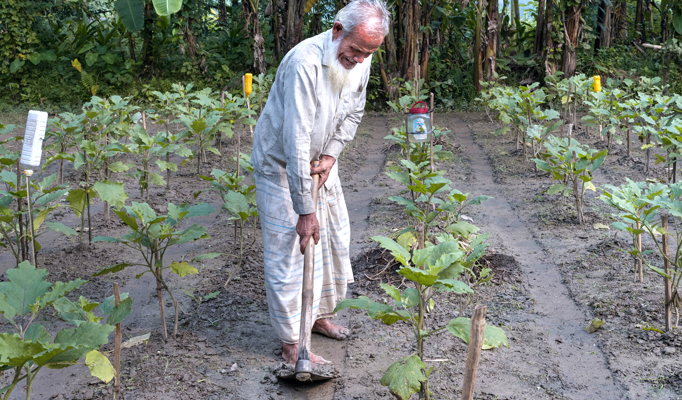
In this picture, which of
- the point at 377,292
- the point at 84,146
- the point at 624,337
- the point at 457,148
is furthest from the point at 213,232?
the point at 457,148

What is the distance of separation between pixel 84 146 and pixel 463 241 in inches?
108

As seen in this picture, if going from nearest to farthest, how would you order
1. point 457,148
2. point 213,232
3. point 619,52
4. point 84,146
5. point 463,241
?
point 463,241
point 84,146
point 213,232
point 457,148
point 619,52

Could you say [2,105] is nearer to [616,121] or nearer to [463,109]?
[463,109]

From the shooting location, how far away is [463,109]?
11094mm

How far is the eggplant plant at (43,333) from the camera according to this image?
5.72 ft

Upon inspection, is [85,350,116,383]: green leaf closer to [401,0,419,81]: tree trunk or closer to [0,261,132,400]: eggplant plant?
[0,261,132,400]: eggplant plant

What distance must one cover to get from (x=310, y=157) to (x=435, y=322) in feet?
3.88

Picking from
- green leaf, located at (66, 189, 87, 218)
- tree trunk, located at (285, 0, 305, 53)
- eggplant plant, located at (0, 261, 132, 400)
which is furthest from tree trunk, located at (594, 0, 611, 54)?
eggplant plant, located at (0, 261, 132, 400)

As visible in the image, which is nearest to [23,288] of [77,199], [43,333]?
[43,333]

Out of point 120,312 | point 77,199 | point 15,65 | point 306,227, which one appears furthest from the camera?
point 15,65

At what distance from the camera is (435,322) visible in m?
Answer: 3.30

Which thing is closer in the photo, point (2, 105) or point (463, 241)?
point (463, 241)

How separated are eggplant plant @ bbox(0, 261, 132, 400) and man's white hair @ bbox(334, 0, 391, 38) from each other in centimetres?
144

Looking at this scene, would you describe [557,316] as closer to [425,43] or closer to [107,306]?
[107,306]
